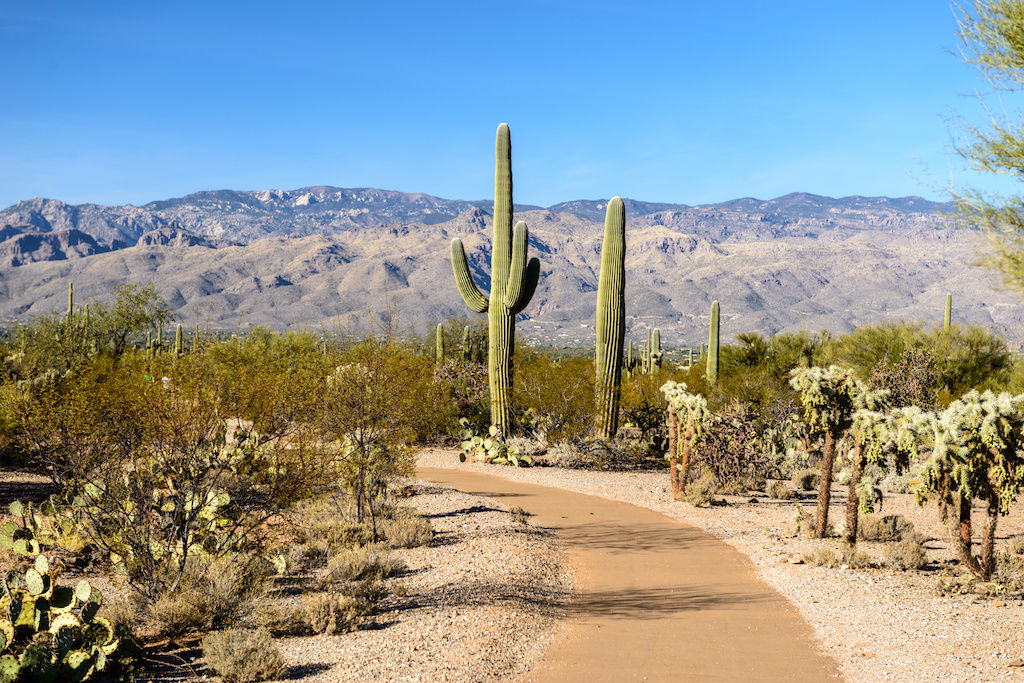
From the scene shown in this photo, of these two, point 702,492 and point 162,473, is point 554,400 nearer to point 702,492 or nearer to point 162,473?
point 702,492

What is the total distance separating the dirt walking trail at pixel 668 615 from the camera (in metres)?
6.92

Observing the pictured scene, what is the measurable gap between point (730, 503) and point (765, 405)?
716 cm

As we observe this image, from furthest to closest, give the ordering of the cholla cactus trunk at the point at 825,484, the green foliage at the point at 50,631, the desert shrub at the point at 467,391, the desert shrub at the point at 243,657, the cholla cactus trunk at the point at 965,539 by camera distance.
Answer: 1. the desert shrub at the point at 467,391
2. the cholla cactus trunk at the point at 825,484
3. the cholla cactus trunk at the point at 965,539
4. the desert shrub at the point at 243,657
5. the green foliage at the point at 50,631

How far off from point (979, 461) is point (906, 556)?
1699 millimetres

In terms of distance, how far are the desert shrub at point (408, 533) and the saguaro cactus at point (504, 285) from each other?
30.4 ft

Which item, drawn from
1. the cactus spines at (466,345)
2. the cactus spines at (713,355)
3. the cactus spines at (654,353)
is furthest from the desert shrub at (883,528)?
the cactus spines at (654,353)

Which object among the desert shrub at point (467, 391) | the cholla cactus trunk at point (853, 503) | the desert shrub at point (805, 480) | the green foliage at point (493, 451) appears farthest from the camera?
the desert shrub at point (467, 391)

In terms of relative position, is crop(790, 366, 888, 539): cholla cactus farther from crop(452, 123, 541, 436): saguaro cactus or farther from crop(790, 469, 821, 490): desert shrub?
crop(452, 123, 541, 436): saguaro cactus

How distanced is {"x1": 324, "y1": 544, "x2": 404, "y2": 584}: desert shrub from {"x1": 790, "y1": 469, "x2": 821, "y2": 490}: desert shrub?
33.5 ft


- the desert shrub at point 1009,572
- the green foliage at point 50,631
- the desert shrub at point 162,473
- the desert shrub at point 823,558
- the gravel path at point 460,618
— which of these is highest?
the desert shrub at point 162,473

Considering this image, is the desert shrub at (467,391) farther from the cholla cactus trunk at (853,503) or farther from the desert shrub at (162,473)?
the desert shrub at (162,473)

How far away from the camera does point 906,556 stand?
9984 millimetres

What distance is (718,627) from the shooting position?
802cm

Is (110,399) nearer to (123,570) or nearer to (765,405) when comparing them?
(123,570)
